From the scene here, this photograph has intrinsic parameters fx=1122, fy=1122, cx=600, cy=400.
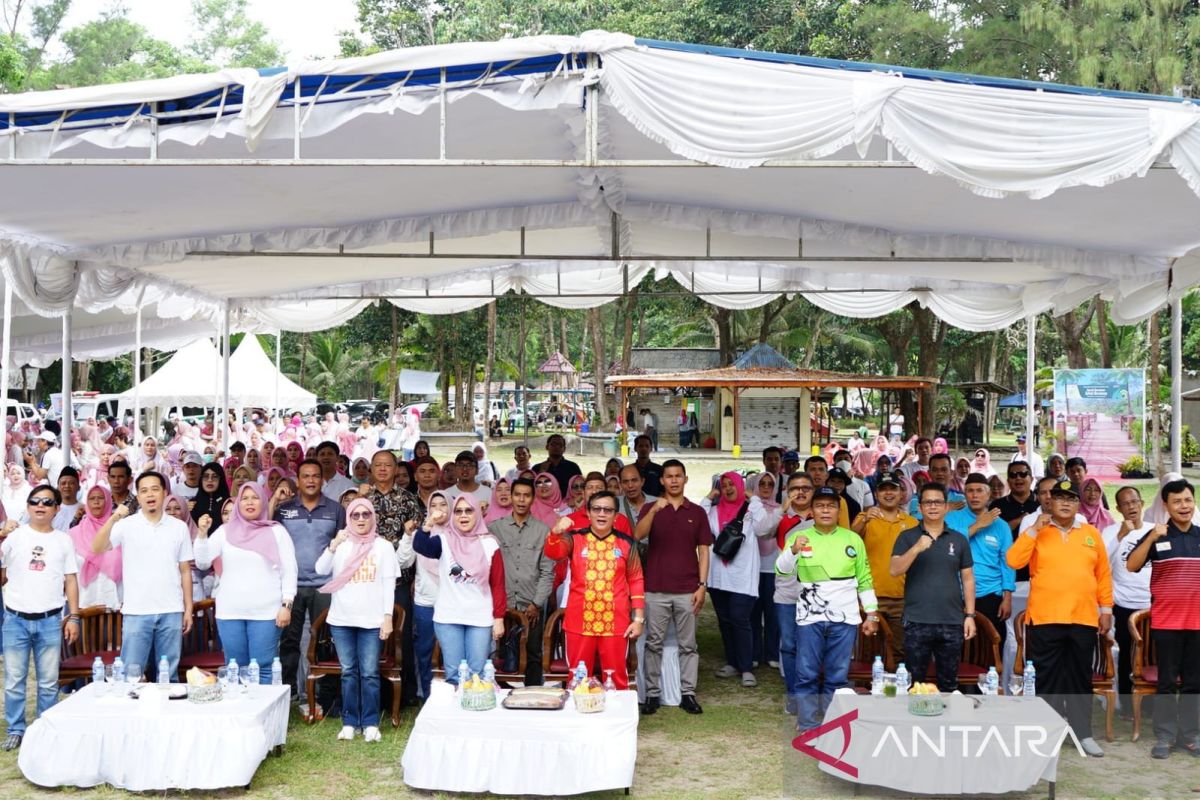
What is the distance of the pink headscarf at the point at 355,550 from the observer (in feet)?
19.9

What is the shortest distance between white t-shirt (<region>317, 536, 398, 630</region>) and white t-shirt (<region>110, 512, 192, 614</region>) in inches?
31.1

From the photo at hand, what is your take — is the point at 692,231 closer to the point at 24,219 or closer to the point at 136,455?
the point at 24,219

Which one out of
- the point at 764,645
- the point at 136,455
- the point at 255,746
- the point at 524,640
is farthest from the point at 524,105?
the point at 136,455

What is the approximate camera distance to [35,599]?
19.3ft

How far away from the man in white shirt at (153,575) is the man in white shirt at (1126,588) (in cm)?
532

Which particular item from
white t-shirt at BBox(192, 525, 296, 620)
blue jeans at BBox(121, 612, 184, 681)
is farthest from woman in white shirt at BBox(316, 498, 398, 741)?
blue jeans at BBox(121, 612, 184, 681)

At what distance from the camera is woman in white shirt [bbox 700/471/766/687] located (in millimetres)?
7676

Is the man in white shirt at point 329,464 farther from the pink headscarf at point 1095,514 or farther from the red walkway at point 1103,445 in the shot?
the red walkway at point 1103,445

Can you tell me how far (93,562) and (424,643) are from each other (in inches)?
80.1

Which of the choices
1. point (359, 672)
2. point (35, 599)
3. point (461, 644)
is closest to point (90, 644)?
point (35, 599)

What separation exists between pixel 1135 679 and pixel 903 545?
1678 millimetres

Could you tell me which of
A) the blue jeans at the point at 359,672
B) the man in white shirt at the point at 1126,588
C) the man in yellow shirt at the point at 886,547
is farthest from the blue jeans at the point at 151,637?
the man in white shirt at the point at 1126,588

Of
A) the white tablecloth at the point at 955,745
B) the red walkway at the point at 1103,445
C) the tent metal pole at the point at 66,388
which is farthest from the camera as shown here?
the red walkway at the point at 1103,445

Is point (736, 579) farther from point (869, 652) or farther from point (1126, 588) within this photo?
point (1126, 588)
